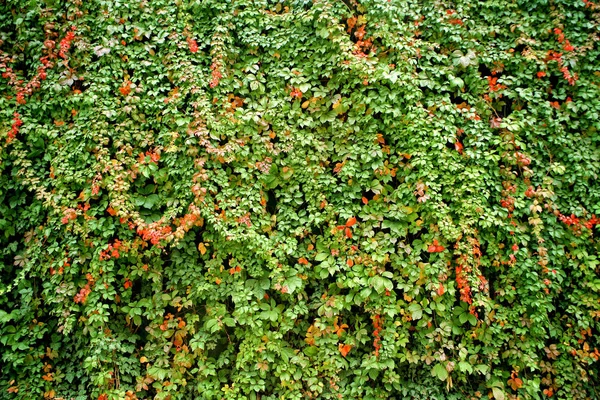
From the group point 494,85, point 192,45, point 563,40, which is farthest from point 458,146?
point 192,45

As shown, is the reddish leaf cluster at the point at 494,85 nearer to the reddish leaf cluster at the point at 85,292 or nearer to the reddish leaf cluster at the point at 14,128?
the reddish leaf cluster at the point at 85,292

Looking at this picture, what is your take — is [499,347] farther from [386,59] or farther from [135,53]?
[135,53]

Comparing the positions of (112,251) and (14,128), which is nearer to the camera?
(112,251)

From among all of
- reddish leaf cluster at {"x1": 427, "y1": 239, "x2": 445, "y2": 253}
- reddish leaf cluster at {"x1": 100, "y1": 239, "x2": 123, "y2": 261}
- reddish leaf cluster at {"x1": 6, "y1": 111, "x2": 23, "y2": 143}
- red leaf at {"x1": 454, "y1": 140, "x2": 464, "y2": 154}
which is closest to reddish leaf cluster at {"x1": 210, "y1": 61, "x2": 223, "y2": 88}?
reddish leaf cluster at {"x1": 100, "y1": 239, "x2": 123, "y2": 261}

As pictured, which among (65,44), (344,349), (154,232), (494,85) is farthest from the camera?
(494,85)

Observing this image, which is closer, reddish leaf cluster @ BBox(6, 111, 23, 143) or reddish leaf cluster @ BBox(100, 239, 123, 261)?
reddish leaf cluster @ BBox(100, 239, 123, 261)

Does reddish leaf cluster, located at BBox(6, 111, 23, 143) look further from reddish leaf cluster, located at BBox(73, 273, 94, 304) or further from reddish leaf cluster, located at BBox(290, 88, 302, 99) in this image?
reddish leaf cluster, located at BBox(290, 88, 302, 99)

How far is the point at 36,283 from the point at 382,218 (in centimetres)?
310

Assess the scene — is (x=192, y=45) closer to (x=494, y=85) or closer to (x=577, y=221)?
(x=494, y=85)

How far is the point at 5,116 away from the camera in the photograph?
145 inches

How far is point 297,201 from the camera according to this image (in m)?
3.63

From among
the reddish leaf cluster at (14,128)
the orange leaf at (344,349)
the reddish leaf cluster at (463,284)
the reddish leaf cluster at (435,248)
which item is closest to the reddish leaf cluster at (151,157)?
the reddish leaf cluster at (14,128)

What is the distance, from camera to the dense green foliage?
3.46 meters

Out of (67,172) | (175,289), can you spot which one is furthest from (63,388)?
(67,172)
